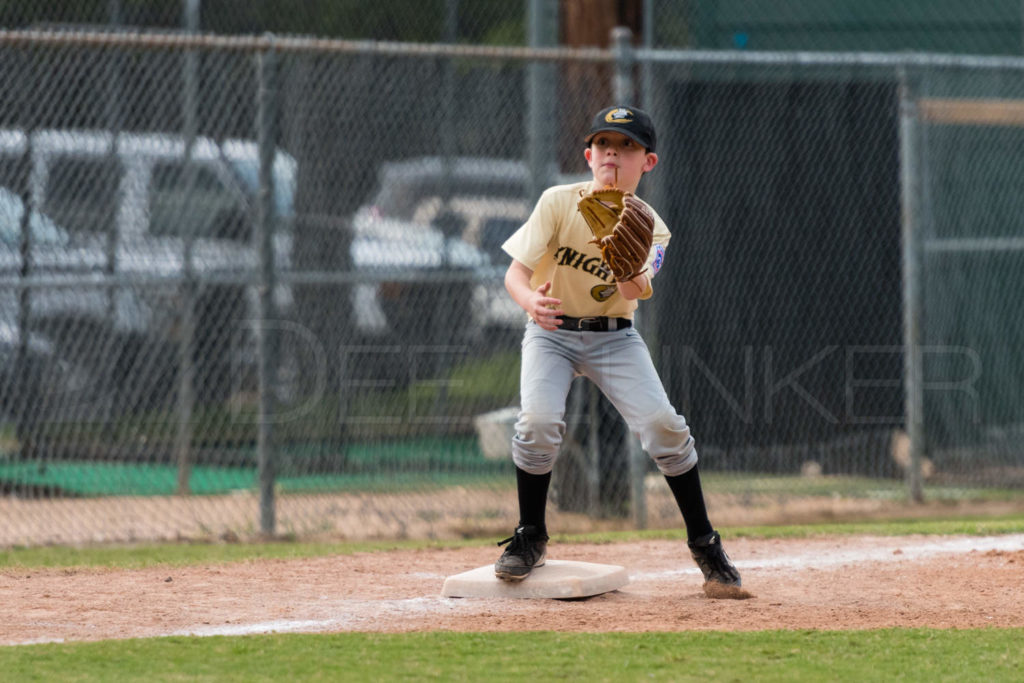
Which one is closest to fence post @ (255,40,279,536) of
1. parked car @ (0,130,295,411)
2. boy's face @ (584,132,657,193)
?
parked car @ (0,130,295,411)

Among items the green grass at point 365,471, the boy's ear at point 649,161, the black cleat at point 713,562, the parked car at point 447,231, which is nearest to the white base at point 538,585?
the black cleat at point 713,562

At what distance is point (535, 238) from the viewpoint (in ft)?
16.1

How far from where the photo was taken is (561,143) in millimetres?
8227

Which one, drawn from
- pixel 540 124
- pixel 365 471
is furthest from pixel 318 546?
pixel 540 124

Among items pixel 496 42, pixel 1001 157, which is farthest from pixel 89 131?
pixel 496 42

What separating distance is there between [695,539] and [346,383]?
3243mm

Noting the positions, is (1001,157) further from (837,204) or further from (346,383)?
(346,383)

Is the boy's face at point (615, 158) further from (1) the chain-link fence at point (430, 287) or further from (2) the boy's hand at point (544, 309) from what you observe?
(1) the chain-link fence at point (430, 287)

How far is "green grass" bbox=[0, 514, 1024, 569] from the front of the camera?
19.7 ft

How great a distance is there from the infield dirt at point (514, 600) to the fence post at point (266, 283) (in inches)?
39.4

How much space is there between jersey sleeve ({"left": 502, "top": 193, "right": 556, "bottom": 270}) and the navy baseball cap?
0.31 m

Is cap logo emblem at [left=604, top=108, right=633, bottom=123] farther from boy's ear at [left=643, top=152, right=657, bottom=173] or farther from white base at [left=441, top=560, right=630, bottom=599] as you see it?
white base at [left=441, top=560, right=630, bottom=599]

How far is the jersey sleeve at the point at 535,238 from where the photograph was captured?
4.90 metres

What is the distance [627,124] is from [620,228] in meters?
0.55
